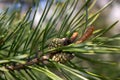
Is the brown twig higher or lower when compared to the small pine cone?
higher

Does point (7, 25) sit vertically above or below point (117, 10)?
below

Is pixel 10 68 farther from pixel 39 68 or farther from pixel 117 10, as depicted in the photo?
pixel 117 10

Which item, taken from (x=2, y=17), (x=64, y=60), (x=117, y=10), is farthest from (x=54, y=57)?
(x=117, y=10)

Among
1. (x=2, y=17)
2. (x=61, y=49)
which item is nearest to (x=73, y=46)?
(x=61, y=49)

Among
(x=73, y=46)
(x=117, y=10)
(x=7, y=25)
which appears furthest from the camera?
(x=117, y=10)

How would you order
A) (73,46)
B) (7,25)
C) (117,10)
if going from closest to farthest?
(73,46), (7,25), (117,10)

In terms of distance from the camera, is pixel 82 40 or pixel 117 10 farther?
pixel 117 10

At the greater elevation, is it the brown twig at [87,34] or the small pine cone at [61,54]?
the brown twig at [87,34]

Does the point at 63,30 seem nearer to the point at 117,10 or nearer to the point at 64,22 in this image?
the point at 64,22

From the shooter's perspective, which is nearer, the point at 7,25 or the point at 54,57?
the point at 54,57
